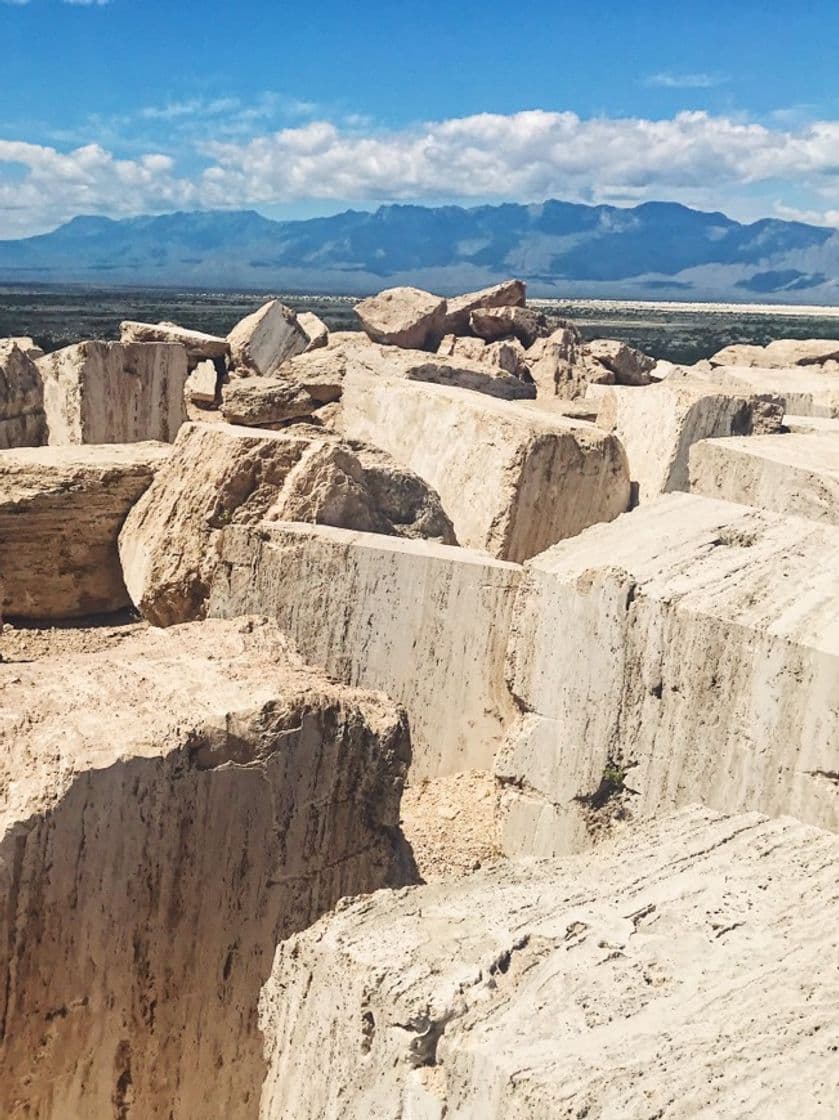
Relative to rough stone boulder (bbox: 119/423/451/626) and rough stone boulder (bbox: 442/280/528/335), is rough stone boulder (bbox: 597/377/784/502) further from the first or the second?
rough stone boulder (bbox: 442/280/528/335)

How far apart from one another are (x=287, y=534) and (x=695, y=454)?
6.98ft

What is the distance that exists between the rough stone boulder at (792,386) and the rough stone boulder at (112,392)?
373cm

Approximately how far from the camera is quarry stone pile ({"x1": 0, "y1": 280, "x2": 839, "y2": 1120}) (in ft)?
7.09

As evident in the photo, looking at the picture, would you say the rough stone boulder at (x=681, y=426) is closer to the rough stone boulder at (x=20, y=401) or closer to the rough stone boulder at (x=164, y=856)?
the rough stone boulder at (x=20, y=401)

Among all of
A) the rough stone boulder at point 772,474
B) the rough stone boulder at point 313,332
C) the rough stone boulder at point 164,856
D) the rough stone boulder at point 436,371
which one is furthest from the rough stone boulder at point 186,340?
the rough stone boulder at point 164,856

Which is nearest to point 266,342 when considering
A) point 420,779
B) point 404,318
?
point 404,318

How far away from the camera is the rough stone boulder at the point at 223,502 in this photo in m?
5.12

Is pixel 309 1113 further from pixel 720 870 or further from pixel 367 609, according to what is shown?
pixel 367 609

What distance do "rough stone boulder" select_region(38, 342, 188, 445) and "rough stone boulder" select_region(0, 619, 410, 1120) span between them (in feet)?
15.7

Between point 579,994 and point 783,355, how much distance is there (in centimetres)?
1349

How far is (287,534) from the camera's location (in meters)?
4.68

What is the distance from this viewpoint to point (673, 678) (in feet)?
12.5

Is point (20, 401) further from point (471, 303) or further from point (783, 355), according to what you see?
point (783, 355)

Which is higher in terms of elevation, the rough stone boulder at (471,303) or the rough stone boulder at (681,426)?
the rough stone boulder at (471,303)
